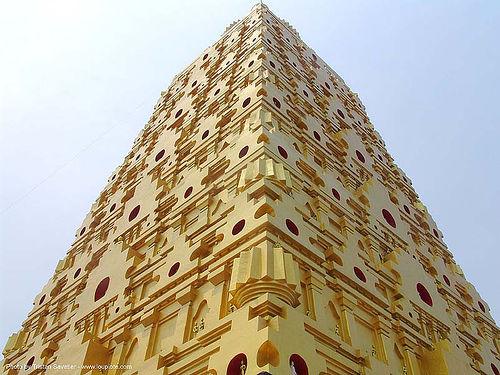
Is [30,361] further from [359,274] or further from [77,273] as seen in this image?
[359,274]

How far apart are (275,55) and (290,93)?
5.45 feet

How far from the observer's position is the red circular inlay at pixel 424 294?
887 centimetres

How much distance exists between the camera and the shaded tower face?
5.49 meters

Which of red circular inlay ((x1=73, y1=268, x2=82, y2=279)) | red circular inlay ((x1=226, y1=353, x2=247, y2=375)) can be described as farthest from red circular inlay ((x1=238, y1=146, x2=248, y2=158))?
red circular inlay ((x1=73, y1=268, x2=82, y2=279))

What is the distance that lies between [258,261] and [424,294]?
178 inches

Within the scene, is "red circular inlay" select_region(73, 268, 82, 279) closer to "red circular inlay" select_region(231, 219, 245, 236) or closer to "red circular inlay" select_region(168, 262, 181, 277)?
"red circular inlay" select_region(168, 262, 181, 277)

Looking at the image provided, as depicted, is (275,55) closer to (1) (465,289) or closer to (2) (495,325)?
(1) (465,289)

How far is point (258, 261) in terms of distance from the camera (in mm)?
5543

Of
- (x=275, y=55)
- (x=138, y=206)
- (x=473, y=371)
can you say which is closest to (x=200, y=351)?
(x=473, y=371)

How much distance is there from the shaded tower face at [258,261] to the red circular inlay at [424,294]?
16cm

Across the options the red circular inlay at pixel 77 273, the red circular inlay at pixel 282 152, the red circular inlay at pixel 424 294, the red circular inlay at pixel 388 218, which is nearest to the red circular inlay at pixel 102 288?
the red circular inlay at pixel 77 273

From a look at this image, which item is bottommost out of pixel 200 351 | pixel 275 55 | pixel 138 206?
pixel 200 351

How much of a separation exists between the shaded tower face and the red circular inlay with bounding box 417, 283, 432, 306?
0.16 metres

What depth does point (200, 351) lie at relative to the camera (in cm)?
545
